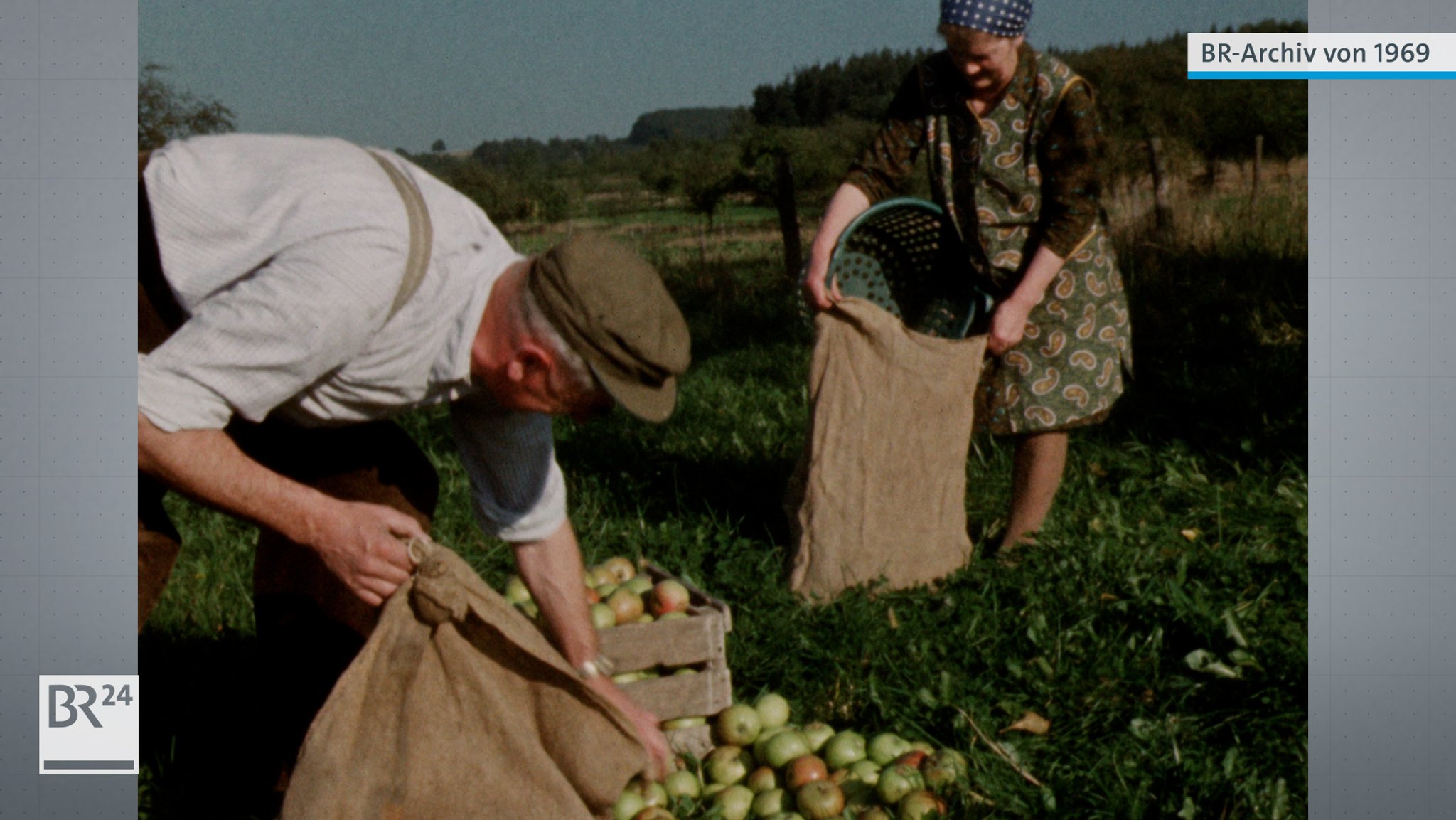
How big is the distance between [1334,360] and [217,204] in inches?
79.0

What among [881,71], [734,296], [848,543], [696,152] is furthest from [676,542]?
[696,152]

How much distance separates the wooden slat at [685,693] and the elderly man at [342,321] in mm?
878

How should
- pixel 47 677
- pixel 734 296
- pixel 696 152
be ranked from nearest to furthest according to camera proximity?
pixel 47 677 → pixel 734 296 → pixel 696 152

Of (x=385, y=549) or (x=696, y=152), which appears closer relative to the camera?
(x=385, y=549)

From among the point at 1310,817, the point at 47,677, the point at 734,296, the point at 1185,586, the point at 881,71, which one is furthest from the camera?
the point at 881,71

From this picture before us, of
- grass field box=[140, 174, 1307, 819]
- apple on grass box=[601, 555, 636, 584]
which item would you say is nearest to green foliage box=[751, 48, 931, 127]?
grass field box=[140, 174, 1307, 819]

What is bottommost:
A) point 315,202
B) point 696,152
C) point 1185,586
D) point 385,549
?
point 1185,586

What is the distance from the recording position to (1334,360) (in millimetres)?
2342

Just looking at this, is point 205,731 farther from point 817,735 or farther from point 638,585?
point 817,735

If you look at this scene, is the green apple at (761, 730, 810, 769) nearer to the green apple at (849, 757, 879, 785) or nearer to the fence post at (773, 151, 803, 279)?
the green apple at (849, 757, 879, 785)

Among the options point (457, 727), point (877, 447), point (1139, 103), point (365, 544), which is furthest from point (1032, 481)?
point (1139, 103)

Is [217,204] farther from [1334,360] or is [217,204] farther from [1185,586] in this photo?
[1185,586]

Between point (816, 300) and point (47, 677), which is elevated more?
point (816, 300)

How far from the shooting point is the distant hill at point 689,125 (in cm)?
1694
